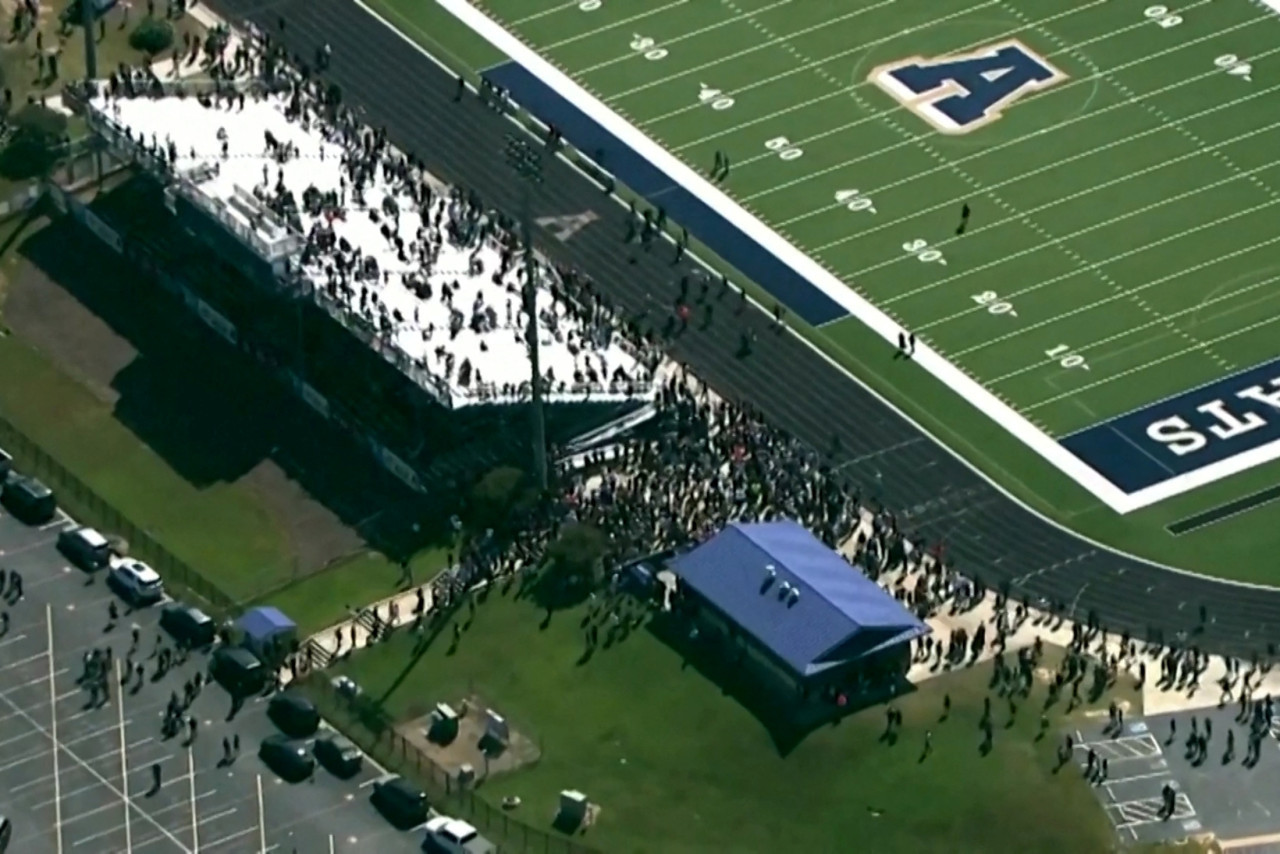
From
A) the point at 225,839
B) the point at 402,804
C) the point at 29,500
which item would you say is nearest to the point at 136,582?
the point at 29,500

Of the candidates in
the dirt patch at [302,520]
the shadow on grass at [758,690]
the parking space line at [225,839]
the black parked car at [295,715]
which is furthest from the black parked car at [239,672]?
the shadow on grass at [758,690]

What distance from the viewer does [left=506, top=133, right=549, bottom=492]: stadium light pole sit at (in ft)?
619

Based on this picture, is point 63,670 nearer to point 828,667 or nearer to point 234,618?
point 234,618

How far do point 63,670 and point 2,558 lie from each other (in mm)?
7776

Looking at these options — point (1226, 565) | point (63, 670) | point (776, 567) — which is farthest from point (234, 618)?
point (1226, 565)

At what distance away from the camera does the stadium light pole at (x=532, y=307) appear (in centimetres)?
18875

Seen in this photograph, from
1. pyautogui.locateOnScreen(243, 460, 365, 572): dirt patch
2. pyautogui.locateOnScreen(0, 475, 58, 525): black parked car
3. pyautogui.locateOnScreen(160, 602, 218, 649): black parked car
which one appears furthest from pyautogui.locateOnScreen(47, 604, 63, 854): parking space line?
pyautogui.locateOnScreen(243, 460, 365, 572): dirt patch

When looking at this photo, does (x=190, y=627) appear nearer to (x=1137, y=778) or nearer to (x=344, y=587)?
(x=344, y=587)

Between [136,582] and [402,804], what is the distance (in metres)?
17.7

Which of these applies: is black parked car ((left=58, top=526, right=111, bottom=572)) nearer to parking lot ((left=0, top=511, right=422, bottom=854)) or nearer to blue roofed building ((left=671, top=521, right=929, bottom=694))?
parking lot ((left=0, top=511, right=422, bottom=854))

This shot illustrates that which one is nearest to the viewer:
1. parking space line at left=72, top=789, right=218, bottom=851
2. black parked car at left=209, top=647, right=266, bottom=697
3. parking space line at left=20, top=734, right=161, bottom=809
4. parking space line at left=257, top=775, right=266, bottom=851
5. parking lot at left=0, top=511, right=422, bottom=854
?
parking space line at left=257, top=775, right=266, bottom=851

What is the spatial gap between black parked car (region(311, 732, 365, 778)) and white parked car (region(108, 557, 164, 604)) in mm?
11830

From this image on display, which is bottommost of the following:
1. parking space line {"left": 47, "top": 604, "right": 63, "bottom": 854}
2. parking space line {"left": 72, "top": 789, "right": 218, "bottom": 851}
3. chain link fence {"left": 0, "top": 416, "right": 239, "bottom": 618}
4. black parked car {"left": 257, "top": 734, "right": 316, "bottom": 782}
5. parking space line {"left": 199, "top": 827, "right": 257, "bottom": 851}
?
chain link fence {"left": 0, "top": 416, "right": 239, "bottom": 618}

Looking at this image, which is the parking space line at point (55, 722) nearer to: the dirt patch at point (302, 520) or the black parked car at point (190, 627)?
the black parked car at point (190, 627)
